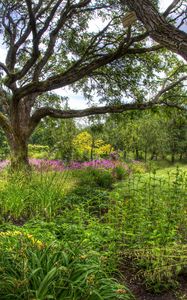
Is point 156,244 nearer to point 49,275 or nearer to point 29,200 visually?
point 49,275

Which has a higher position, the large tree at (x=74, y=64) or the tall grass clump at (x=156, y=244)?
the large tree at (x=74, y=64)

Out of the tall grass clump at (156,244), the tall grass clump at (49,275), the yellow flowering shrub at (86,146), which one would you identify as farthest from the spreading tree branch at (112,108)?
the tall grass clump at (49,275)

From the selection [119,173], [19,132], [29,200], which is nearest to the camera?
[29,200]

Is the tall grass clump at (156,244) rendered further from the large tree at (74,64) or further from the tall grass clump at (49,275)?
the large tree at (74,64)

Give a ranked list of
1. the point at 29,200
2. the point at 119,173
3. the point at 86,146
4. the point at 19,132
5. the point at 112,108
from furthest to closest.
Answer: the point at 86,146
the point at 119,173
the point at 19,132
the point at 112,108
the point at 29,200

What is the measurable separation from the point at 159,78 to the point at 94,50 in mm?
2444

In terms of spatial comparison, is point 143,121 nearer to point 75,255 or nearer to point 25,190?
point 25,190

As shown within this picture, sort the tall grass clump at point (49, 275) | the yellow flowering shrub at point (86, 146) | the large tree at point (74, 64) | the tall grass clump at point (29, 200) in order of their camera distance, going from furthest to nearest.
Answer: the yellow flowering shrub at point (86, 146) → the large tree at point (74, 64) → the tall grass clump at point (29, 200) → the tall grass clump at point (49, 275)

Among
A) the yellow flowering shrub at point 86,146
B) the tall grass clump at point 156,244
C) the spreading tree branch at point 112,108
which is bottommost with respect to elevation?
the tall grass clump at point 156,244

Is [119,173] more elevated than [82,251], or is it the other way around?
[82,251]

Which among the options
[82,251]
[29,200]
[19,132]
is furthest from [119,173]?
[82,251]

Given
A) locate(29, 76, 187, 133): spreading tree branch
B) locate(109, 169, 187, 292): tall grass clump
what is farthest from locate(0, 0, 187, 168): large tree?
locate(109, 169, 187, 292): tall grass clump

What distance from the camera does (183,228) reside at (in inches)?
170

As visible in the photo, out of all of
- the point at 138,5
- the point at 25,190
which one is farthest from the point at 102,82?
Answer: the point at 138,5
